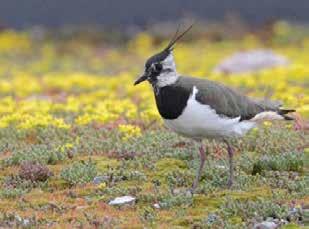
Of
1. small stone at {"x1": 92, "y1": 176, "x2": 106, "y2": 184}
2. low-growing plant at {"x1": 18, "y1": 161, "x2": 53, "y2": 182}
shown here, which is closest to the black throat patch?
small stone at {"x1": 92, "y1": 176, "x2": 106, "y2": 184}

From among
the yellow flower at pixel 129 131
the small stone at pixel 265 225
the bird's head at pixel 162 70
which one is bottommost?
the small stone at pixel 265 225

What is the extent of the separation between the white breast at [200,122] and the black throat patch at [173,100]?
5cm

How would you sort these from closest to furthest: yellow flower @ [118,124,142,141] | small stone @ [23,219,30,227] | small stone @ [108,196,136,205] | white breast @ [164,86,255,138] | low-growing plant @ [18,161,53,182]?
small stone @ [23,219,30,227] < white breast @ [164,86,255,138] < small stone @ [108,196,136,205] < low-growing plant @ [18,161,53,182] < yellow flower @ [118,124,142,141]

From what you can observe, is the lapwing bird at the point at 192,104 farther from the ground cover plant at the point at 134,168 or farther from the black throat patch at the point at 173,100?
the ground cover plant at the point at 134,168

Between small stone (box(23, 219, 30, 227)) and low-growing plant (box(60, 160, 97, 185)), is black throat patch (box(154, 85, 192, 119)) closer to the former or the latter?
low-growing plant (box(60, 160, 97, 185))

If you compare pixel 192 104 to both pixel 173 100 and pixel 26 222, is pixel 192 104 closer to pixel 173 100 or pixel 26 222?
pixel 173 100

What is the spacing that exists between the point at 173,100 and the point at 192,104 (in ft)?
0.70

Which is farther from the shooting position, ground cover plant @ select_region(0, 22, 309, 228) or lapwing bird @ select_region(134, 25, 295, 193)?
lapwing bird @ select_region(134, 25, 295, 193)

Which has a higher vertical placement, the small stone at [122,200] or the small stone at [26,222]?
the small stone at [26,222]

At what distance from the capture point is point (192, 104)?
9.41 meters

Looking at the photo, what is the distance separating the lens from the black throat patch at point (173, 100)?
9.38m

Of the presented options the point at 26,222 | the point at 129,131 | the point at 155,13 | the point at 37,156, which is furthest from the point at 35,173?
the point at 155,13

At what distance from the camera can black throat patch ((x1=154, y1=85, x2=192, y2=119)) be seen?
369 inches

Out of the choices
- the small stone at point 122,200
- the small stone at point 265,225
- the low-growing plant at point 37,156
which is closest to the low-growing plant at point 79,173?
the low-growing plant at point 37,156
